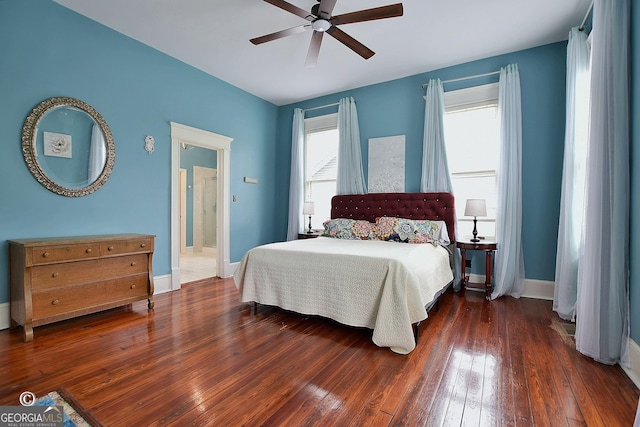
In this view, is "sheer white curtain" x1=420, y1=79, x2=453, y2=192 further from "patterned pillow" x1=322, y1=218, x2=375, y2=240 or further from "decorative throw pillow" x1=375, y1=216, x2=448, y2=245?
"patterned pillow" x1=322, y1=218, x2=375, y2=240

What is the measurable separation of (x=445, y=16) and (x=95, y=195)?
4291 millimetres

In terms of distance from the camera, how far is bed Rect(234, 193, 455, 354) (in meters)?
2.35

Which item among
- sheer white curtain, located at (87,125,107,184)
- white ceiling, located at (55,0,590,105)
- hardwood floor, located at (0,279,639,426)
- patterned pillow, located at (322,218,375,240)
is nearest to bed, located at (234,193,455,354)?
hardwood floor, located at (0,279,639,426)

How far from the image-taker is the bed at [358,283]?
7.72 ft

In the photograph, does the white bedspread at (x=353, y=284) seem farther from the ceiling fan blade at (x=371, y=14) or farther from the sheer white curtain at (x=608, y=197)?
the ceiling fan blade at (x=371, y=14)

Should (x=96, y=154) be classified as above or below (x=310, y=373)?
above

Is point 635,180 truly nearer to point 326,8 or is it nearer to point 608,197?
point 608,197

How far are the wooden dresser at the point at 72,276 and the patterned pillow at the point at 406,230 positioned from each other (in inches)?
115

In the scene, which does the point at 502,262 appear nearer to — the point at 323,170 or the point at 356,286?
the point at 356,286

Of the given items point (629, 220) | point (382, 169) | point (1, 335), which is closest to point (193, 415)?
point (1, 335)

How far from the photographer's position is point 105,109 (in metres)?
3.36

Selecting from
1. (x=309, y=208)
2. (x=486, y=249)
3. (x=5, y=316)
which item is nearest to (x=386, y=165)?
(x=309, y=208)

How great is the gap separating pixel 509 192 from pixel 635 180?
1.78 metres

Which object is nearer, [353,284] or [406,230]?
[353,284]
